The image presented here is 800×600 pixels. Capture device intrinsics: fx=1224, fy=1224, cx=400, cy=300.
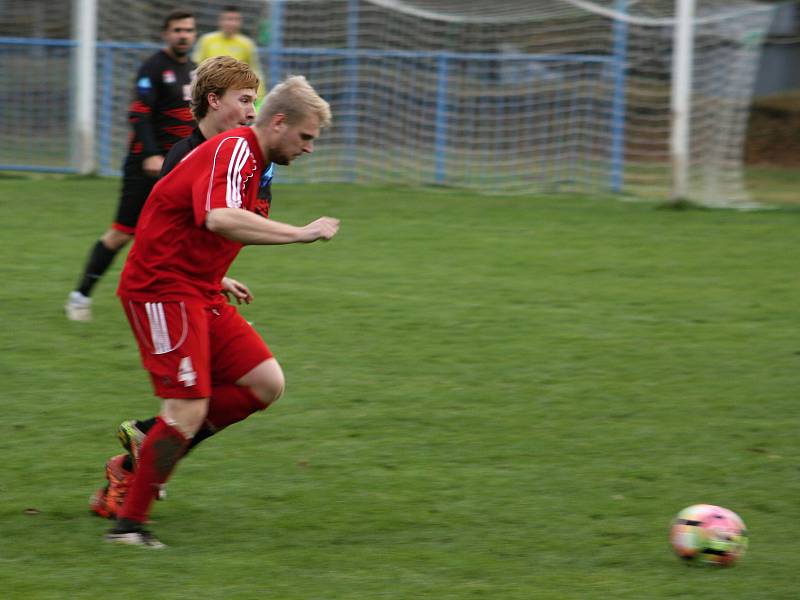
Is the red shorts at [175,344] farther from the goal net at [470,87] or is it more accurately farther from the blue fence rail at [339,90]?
the blue fence rail at [339,90]

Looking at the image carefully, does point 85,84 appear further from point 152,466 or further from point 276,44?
point 152,466

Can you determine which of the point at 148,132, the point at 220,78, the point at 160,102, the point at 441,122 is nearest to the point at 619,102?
the point at 441,122

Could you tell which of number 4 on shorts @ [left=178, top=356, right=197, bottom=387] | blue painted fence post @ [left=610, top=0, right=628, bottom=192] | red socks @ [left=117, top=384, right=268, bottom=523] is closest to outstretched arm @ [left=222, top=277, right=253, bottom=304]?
number 4 on shorts @ [left=178, top=356, right=197, bottom=387]

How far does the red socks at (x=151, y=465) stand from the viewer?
4.31 meters

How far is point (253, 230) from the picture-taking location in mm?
3953

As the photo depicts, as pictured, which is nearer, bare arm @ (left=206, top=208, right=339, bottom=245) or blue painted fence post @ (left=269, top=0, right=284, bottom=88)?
bare arm @ (left=206, top=208, right=339, bottom=245)

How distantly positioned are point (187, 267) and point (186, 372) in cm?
37

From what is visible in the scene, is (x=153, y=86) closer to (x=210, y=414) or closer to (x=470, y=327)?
(x=470, y=327)

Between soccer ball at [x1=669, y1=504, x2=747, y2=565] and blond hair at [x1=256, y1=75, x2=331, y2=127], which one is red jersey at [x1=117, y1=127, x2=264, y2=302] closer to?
blond hair at [x1=256, y1=75, x2=331, y2=127]

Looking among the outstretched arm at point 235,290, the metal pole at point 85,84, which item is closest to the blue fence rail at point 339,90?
the metal pole at point 85,84

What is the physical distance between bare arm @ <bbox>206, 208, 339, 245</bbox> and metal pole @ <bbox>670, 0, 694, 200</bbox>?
10.4 meters

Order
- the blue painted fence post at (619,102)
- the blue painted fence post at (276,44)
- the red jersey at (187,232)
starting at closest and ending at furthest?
the red jersey at (187,232) → the blue painted fence post at (619,102) → the blue painted fence post at (276,44)

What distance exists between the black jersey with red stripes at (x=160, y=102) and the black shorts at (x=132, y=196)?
0.17 m

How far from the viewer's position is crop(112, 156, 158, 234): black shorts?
783 cm
